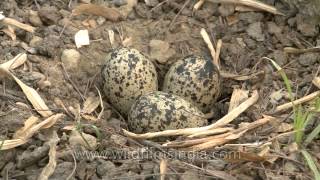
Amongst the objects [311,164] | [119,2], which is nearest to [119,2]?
[119,2]

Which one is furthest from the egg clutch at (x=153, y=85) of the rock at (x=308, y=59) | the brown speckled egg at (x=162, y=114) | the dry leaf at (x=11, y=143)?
the dry leaf at (x=11, y=143)

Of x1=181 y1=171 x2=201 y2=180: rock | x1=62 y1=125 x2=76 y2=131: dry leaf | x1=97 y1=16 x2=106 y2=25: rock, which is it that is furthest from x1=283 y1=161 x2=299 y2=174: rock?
x1=97 y1=16 x2=106 y2=25: rock

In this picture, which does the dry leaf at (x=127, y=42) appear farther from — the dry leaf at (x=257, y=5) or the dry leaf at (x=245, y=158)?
the dry leaf at (x=245, y=158)

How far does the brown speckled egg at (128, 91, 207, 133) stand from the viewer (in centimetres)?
278

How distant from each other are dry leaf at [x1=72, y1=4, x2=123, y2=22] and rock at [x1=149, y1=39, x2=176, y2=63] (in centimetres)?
26

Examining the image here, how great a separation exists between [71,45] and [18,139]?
83cm

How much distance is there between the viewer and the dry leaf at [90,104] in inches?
117

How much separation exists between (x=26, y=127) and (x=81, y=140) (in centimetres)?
25

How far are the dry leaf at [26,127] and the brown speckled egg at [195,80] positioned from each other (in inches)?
27.8

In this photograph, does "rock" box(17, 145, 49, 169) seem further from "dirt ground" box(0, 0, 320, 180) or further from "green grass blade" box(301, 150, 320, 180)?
"green grass blade" box(301, 150, 320, 180)

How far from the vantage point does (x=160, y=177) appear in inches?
93.9

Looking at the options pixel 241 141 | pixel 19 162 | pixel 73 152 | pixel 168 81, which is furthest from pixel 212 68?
pixel 19 162

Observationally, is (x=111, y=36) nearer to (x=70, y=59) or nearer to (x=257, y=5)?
(x=70, y=59)

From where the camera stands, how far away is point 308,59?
310 centimetres
